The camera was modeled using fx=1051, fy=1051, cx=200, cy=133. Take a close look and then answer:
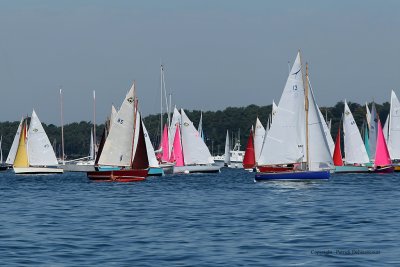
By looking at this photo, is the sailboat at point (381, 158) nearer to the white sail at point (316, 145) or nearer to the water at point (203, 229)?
the white sail at point (316, 145)

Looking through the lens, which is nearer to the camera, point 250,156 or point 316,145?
point 316,145

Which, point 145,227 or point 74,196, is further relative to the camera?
point 74,196

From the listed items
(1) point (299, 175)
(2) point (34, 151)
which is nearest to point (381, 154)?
(1) point (299, 175)

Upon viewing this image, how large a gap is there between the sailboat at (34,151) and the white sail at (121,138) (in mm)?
25793

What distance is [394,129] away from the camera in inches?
3841

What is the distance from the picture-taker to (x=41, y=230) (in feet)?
110

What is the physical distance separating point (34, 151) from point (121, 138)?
90.0 ft

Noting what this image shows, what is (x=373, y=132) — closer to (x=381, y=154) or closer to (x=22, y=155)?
(x=381, y=154)

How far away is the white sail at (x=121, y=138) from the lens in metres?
72.1

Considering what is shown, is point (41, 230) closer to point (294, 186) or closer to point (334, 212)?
point (334, 212)

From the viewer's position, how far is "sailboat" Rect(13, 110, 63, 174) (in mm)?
98125

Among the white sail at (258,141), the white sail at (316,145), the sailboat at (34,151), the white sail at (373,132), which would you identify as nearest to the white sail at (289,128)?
the white sail at (316,145)

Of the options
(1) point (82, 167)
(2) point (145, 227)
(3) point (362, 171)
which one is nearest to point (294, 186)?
(2) point (145, 227)

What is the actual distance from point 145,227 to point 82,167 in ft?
331
